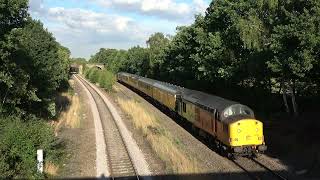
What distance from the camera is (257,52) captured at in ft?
103

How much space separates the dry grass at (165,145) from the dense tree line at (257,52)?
7.62 m

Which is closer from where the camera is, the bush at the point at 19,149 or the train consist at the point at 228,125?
the bush at the point at 19,149

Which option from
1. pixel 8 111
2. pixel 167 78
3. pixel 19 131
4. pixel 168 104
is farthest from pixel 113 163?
pixel 167 78

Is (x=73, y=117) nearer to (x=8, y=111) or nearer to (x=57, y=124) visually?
(x=57, y=124)

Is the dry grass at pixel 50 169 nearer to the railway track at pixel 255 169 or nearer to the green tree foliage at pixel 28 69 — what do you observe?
the green tree foliage at pixel 28 69

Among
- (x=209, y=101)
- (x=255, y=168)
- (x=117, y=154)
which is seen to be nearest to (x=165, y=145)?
(x=117, y=154)

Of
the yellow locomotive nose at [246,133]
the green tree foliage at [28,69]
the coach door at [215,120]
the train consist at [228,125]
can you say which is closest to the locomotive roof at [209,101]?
the train consist at [228,125]

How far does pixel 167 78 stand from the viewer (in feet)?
229

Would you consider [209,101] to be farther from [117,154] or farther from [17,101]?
[17,101]

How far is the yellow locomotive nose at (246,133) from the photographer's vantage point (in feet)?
69.4

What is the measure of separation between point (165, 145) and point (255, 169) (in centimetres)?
643

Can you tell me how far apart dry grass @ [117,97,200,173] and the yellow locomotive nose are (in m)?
2.33

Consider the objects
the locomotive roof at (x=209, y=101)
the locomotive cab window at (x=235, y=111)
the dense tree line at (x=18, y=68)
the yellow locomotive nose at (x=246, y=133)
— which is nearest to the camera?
the yellow locomotive nose at (x=246, y=133)

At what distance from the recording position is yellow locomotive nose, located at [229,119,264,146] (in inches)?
832
